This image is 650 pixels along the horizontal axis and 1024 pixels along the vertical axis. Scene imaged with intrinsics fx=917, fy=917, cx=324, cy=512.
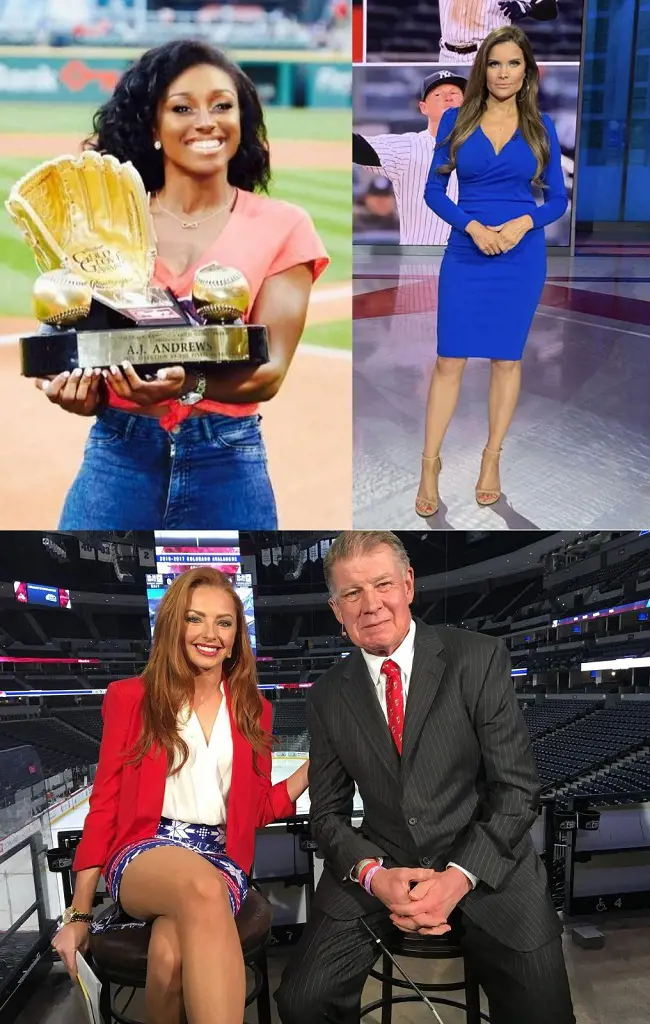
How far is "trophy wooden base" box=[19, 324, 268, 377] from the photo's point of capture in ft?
11.5

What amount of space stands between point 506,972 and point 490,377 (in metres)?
2.30

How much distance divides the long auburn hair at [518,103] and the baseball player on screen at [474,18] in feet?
0.19

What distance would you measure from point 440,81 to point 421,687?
7.94ft

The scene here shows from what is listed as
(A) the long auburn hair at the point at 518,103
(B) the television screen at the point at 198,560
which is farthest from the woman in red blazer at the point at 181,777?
(A) the long auburn hair at the point at 518,103

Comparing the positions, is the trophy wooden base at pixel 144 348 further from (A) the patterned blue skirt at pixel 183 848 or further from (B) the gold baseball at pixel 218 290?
(A) the patterned blue skirt at pixel 183 848

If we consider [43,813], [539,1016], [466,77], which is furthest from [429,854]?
[466,77]

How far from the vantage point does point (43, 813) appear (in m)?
2.99

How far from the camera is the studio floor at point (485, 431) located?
3.68 meters

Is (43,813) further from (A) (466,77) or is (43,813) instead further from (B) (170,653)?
(A) (466,77)

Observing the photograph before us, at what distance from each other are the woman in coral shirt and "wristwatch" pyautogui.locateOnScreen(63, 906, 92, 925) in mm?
1850

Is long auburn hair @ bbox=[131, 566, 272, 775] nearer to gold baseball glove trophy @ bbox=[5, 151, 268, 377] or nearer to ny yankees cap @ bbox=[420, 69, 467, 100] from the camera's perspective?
gold baseball glove trophy @ bbox=[5, 151, 268, 377]

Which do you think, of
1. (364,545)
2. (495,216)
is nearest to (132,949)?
(364,545)

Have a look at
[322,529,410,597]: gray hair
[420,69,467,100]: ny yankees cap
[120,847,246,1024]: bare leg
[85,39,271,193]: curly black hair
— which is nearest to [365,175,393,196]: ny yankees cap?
[420,69,467,100]: ny yankees cap

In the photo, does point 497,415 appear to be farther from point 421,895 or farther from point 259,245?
point 421,895
